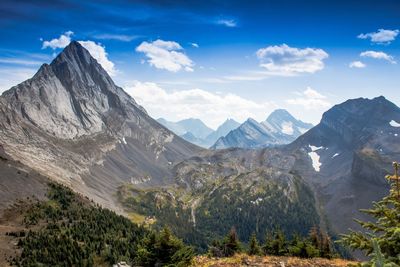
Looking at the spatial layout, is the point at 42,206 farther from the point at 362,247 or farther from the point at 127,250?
the point at 362,247

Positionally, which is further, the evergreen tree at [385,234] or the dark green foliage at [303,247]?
the dark green foliage at [303,247]

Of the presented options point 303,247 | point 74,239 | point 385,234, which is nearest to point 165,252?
point 303,247

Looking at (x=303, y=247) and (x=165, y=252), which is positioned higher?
(x=165, y=252)

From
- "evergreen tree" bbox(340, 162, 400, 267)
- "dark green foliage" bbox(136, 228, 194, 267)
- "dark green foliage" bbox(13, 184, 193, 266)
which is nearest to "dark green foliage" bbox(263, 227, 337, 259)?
"dark green foliage" bbox(136, 228, 194, 267)

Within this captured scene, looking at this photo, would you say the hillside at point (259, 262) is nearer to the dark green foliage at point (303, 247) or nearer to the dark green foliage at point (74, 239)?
the dark green foliage at point (303, 247)

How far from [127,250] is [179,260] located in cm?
11107

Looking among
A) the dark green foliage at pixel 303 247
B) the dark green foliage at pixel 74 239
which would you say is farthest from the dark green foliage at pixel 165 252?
the dark green foliage at pixel 74 239

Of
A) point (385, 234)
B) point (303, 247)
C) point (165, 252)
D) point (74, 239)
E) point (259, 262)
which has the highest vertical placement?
point (385, 234)

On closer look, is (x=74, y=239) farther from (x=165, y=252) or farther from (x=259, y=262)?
(x=259, y=262)

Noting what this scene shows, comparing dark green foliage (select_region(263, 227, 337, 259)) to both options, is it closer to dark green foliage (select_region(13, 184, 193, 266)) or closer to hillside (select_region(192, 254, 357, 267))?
hillside (select_region(192, 254, 357, 267))

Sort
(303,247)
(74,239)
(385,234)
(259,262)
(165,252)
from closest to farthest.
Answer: (385,234), (165,252), (259,262), (303,247), (74,239)

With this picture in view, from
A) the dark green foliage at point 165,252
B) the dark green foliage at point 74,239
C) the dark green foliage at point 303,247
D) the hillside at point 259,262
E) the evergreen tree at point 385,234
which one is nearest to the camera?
the evergreen tree at point 385,234

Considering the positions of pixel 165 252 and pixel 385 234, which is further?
pixel 165 252

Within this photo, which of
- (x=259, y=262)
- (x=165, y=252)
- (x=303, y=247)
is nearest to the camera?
(x=165, y=252)
